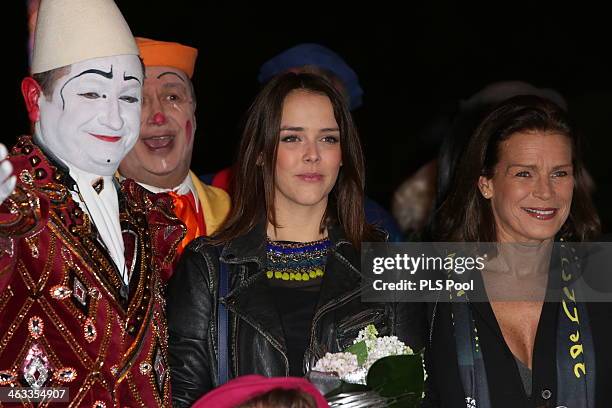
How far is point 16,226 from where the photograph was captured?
9.73 feet

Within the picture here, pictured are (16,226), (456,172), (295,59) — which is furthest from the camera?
(295,59)

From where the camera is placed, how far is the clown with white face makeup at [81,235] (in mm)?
2996

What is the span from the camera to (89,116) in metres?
3.21

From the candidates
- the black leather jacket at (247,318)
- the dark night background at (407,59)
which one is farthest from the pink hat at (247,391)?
the dark night background at (407,59)

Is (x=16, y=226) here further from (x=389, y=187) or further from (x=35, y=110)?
(x=389, y=187)

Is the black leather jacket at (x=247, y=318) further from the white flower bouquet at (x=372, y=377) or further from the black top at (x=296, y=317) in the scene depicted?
the white flower bouquet at (x=372, y=377)

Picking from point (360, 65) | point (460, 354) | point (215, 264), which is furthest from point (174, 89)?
point (360, 65)

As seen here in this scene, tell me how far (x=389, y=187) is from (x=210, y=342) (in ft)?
13.7

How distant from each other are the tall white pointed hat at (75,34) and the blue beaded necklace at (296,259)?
0.76 metres

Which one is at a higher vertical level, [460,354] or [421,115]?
[421,115]

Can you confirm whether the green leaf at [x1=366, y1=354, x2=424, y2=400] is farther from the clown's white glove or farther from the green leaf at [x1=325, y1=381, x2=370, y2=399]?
the clown's white glove

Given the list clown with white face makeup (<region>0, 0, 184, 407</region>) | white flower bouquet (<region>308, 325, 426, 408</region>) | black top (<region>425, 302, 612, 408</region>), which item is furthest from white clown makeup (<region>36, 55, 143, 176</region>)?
black top (<region>425, 302, 612, 408</region>)

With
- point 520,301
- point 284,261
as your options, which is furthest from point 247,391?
point 520,301

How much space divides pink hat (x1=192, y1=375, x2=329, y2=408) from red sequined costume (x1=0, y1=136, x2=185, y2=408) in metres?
0.25
